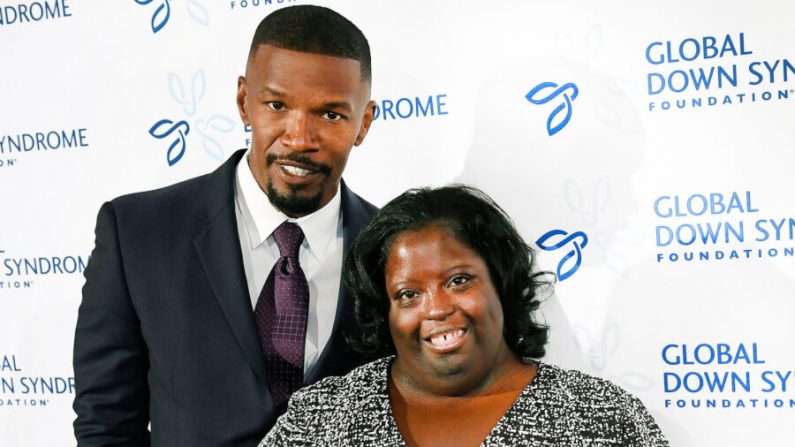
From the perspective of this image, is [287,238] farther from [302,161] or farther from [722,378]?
[722,378]

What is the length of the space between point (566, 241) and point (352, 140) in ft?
2.18

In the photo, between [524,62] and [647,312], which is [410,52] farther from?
[647,312]

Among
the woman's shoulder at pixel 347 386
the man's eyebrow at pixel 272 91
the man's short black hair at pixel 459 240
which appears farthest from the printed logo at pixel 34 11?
the woman's shoulder at pixel 347 386

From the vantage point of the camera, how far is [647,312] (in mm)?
1955

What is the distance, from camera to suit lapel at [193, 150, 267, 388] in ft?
5.13

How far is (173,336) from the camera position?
1581mm

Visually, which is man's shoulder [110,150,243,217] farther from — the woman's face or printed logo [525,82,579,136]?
printed logo [525,82,579,136]

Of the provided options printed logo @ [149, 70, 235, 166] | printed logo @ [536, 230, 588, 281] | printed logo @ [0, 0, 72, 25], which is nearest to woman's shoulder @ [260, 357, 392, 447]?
printed logo @ [536, 230, 588, 281]

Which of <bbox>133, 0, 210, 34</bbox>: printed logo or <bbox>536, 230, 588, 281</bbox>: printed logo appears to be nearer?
<bbox>536, 230, 588, 281</bbox>: printed logo

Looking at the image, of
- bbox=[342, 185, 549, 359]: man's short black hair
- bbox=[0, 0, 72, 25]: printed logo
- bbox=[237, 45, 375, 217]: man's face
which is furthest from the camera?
bbox=[0, 0, 72, 25]: printed logo

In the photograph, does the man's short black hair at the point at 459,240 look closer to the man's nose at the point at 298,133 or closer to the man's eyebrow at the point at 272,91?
the man's nose at the point at 298,133

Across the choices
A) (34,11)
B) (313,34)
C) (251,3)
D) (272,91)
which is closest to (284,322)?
(272,91)

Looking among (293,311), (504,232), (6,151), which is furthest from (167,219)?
(6,151)

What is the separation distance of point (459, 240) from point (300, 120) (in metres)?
0.40
